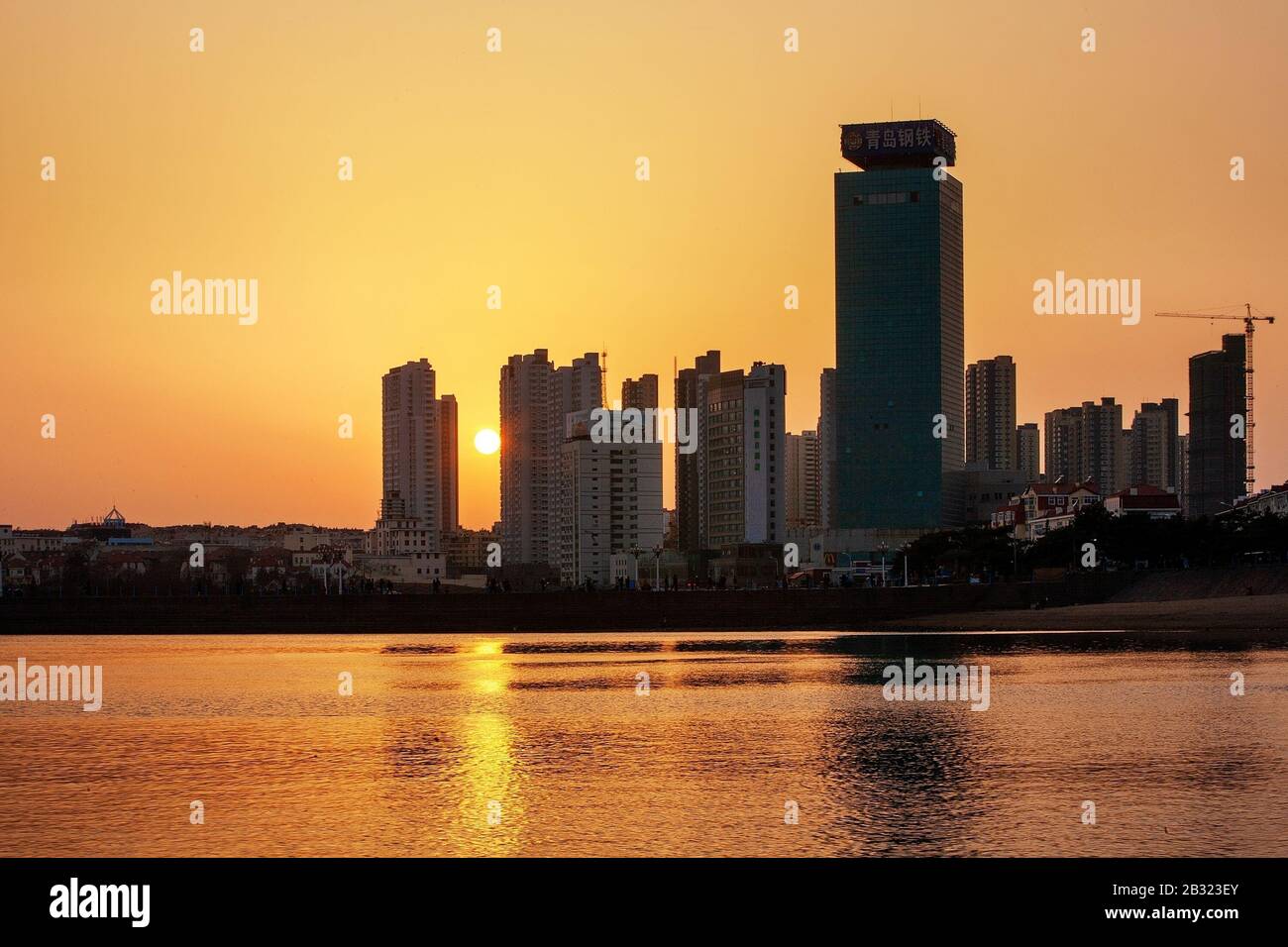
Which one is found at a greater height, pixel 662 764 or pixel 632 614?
pixel 662 764

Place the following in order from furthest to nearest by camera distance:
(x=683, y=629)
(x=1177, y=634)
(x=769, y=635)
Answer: (x=683, y=629)
(x=769, y=635)
(x=1177, y=634)

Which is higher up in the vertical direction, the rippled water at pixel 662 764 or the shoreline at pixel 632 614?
the rippled water at pixel 662 764

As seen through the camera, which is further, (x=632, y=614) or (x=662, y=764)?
(x=632, y=614)

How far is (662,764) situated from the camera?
137 feet

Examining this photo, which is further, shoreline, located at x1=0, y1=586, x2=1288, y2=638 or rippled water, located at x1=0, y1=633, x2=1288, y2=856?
shoreline, located at x1=0, y1=586, x2=1288, y2=638

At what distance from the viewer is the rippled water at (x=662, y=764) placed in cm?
3150

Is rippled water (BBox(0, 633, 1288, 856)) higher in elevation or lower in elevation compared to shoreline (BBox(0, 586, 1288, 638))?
higher

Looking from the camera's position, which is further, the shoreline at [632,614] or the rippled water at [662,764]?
the shoreline at [632,614]

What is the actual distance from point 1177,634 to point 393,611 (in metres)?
75.1

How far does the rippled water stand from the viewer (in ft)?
103

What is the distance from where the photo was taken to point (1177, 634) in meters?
97.9
